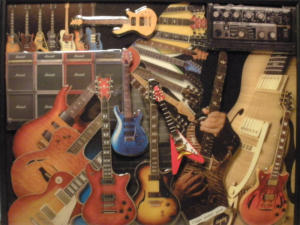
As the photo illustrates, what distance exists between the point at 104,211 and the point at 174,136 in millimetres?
636

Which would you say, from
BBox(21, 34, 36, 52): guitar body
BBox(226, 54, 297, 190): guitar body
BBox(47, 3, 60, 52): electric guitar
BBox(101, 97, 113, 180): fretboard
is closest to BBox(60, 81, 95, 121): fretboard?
BBox(101, 97, 113, 180): fretboard

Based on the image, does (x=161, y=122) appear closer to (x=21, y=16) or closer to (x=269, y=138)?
(x=269, y=138)

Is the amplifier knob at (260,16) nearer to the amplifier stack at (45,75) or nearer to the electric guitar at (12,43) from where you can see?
the amplifier stack at (45,75)

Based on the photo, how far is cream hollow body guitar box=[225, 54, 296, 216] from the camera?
182 cm

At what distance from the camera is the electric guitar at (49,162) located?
1713 millimetres

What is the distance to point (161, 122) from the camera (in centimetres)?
176

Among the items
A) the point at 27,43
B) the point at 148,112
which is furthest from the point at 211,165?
the point at 27,43

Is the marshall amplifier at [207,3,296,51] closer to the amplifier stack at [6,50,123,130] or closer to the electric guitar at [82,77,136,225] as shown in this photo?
the amplifier stack at [6,50,123,130]

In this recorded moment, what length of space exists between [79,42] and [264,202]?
1577 mm

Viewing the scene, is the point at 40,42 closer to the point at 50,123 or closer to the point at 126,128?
the point at 50,123

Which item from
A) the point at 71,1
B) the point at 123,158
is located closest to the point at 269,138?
the point at 123,158

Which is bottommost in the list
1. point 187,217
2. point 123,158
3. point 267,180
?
point 187,217

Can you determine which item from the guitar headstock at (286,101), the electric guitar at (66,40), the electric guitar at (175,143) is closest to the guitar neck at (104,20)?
the electric guitar at (66,40)

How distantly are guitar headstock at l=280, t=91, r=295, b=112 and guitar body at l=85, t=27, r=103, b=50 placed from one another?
1219 millimetres
